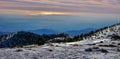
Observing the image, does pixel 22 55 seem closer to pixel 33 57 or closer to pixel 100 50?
pixel 33 57

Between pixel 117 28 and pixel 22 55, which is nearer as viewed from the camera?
pixel 22 55

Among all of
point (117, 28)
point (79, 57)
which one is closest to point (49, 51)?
point (79, 57)

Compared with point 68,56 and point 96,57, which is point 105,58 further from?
point 68,56

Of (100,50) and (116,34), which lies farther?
(116,34)

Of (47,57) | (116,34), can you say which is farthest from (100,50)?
(116,34)

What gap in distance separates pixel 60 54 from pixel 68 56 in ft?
3.93

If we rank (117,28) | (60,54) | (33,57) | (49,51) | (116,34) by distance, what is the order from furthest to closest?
(117,28) < (116,34) < (49,51) < (60,54) < (33,57)

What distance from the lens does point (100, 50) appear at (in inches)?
1377

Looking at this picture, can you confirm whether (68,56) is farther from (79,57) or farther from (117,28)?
(117,28)

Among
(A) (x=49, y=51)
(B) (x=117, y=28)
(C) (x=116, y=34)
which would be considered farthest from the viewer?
(B) (x=117, y=28)

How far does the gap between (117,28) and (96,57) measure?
1204 inches

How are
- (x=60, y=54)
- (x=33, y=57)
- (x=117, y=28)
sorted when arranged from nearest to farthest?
(x=33, y=57) → (x=60, y=54) → (x=117, y=28)

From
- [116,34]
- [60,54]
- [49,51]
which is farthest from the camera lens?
[116,34]

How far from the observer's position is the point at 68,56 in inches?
1179
